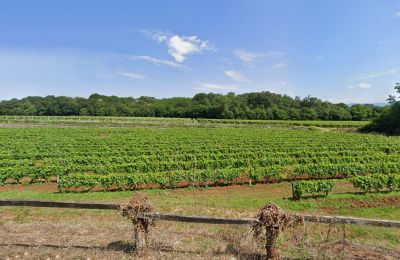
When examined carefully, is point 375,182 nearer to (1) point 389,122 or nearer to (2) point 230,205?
(2) point 230,205

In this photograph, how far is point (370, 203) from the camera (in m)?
15.7

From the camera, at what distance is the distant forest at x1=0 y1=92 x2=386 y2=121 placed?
109188 millimetres

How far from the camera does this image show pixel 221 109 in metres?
113

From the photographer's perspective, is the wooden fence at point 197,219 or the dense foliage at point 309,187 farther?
the dense foliage at point 309,187

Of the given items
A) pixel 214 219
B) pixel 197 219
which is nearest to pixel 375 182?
pixel 214 219

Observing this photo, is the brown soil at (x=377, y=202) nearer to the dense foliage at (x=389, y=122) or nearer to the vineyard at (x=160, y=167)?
the vineyard at (x=160, y=167)

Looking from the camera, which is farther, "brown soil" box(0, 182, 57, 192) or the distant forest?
the distant forest

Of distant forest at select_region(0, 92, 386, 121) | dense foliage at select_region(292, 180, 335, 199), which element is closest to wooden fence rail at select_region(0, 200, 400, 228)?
dense foliage at select_region(292, 180, 335, 199)

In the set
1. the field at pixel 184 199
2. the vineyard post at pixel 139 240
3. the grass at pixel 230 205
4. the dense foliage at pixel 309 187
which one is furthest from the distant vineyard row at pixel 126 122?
the vineyard post at pixel 139 240

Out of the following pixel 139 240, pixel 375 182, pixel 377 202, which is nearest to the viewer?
pixel 139 240

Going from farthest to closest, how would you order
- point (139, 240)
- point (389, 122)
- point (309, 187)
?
point (389, 122) < point (309, 187) < point (139, 240)

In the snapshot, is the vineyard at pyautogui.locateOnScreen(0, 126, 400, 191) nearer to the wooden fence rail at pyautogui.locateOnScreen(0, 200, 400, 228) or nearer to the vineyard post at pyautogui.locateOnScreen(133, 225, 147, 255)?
the wooden fence rail at pyautogui.locateOnScreen(0, 200, 400, 228)

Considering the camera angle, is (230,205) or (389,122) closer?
(230,205)

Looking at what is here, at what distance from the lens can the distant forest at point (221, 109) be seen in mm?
109188
